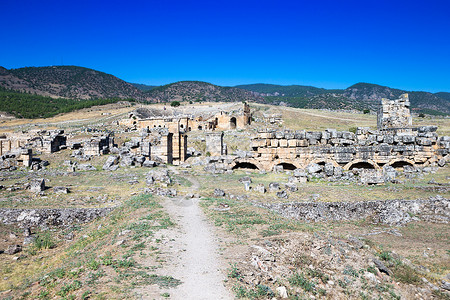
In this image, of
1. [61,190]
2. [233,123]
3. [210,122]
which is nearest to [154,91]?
[210,122]

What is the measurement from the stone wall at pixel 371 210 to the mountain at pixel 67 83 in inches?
4805

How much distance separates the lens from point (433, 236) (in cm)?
964

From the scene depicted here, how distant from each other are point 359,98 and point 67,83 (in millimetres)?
Answer: 142622

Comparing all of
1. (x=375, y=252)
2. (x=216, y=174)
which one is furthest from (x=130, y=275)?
(x=216, y=174)

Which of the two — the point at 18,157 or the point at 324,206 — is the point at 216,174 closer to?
the point at 324,206

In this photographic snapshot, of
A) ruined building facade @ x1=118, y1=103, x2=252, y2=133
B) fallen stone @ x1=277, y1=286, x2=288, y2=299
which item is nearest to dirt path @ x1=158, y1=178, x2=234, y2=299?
fallen stone @ x1=277, y1=286, x2=288, y2=299

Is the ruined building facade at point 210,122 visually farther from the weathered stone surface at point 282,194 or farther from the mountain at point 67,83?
the mountain at point 67,83

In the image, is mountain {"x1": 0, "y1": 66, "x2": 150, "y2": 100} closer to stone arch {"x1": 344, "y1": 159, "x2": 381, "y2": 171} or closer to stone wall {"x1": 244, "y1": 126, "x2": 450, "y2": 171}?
stone wall {"x1": 244, "y1": 126, "x2": 450, "y2": 171}

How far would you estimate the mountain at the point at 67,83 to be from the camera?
380 ft

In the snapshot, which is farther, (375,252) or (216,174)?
(216,174)

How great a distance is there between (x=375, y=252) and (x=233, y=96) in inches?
5257

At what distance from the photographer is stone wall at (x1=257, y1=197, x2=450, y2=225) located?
1142cm

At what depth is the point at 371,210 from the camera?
471 inches

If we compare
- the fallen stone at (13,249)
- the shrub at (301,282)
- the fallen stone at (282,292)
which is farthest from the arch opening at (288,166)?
the fallen stone at (13,249)
